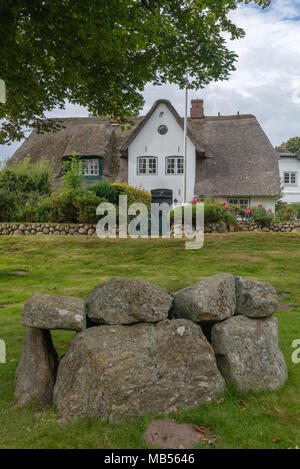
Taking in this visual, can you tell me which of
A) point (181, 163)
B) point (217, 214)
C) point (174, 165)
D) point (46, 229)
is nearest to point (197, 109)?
point (181, 163)

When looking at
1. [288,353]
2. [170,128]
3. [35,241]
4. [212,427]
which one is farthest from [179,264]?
[170,128]

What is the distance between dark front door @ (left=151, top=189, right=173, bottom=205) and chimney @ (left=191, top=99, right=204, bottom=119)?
9373mm

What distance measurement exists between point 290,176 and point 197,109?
12.8 meters

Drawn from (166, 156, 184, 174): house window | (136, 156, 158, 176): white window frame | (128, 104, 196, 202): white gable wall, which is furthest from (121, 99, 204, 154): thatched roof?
(166, 156, 184, 174): house window

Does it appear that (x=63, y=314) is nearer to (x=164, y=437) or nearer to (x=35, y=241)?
(x=164, y=437)

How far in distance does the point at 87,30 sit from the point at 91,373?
17.9ft

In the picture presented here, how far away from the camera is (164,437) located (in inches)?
161

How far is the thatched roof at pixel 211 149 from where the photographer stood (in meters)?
29.8

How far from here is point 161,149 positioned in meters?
30.5

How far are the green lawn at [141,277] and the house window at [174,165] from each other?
1340cm

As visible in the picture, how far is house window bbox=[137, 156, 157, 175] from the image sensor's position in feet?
101

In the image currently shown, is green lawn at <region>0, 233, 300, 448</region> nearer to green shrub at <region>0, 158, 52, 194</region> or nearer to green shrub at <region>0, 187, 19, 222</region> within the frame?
green shrub at <region>0, 187, 19, 222</region>

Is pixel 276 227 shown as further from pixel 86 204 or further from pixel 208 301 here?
pixel 208 301
